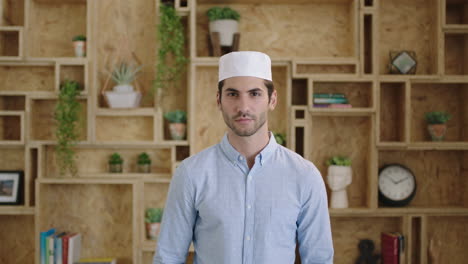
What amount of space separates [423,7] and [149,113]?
212cm

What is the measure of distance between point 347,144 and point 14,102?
244 centimetres

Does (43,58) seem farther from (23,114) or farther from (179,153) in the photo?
(179,153)

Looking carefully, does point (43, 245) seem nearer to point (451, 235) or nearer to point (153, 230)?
point (153, 230)

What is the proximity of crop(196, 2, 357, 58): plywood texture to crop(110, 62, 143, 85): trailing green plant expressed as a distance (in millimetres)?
537

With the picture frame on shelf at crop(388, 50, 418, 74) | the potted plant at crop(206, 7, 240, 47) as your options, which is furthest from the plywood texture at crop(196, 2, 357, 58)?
the picture frame on shelf at crop(388, 50, 418, 74)

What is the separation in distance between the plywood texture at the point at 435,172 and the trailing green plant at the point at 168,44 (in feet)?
5.20

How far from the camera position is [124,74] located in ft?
10.5

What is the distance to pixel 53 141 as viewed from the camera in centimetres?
317

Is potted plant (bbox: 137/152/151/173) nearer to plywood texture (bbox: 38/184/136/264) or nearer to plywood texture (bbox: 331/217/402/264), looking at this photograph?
plywood texture (bbox: 38/184/136/264)

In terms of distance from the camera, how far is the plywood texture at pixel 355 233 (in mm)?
3340

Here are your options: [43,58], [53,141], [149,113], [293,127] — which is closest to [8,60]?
[43,58]

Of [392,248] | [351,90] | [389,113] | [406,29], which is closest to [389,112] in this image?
[389,113]

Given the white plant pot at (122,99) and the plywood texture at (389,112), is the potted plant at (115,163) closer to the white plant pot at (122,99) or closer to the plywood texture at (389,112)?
the white plant pot at (122,99)

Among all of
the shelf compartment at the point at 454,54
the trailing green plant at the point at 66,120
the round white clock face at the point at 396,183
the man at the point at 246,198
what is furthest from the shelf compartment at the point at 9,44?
the shelf compartment at the point at 454,54
